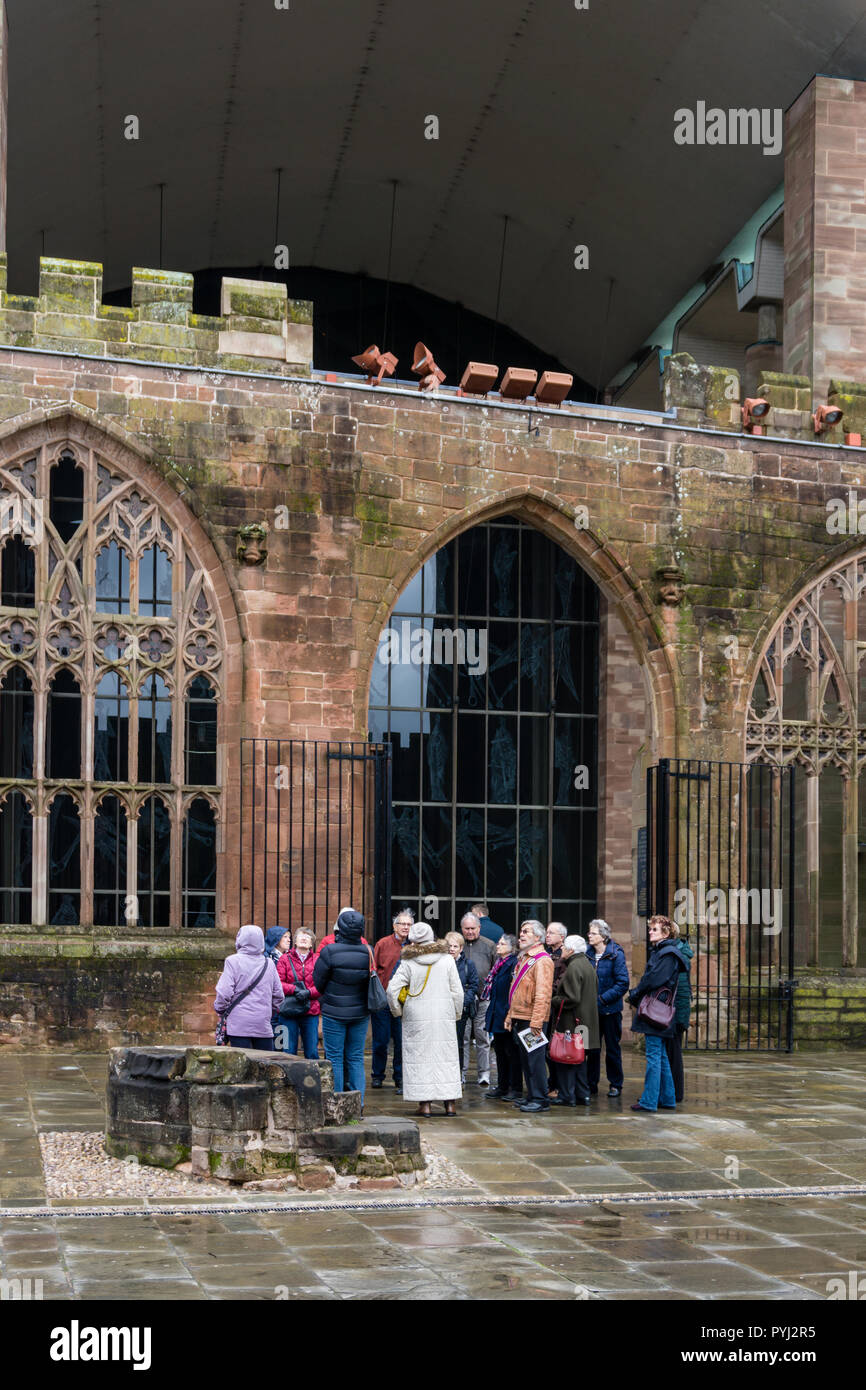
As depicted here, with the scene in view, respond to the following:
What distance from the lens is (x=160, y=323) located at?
46.8ft

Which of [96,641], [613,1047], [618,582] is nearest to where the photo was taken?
[613,1047]

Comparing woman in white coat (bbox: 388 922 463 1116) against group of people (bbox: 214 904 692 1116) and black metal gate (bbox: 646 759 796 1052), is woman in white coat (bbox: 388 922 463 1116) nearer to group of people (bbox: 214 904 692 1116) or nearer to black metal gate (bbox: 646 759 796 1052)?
group of people (bbox: 214 904 692 1116)

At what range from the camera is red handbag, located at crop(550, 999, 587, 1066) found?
11164 millimetres

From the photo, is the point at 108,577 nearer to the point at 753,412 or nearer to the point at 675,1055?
the point at 753,412

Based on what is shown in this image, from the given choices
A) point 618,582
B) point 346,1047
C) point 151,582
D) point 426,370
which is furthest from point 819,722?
point 151,582

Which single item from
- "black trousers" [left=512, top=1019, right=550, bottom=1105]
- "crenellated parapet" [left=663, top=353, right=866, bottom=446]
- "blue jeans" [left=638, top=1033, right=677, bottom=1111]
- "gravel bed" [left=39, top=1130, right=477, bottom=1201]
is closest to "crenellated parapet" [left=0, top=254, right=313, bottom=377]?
"crenellated parapet" [left=663, top=353, right=866, bottom=446]

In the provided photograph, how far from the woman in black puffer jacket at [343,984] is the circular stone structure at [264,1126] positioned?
1848 mm

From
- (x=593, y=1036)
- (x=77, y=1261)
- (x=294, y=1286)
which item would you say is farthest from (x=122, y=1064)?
(x=593, y=1036)

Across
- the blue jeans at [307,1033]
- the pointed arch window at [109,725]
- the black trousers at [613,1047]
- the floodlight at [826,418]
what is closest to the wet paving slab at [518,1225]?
the blue jeans at [307,1033]

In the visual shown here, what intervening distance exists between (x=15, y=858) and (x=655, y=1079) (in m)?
9.72

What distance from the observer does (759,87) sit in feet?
59.4

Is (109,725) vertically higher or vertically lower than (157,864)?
higher

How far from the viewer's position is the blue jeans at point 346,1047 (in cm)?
1041

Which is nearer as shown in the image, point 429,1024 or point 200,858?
point 429,1024
